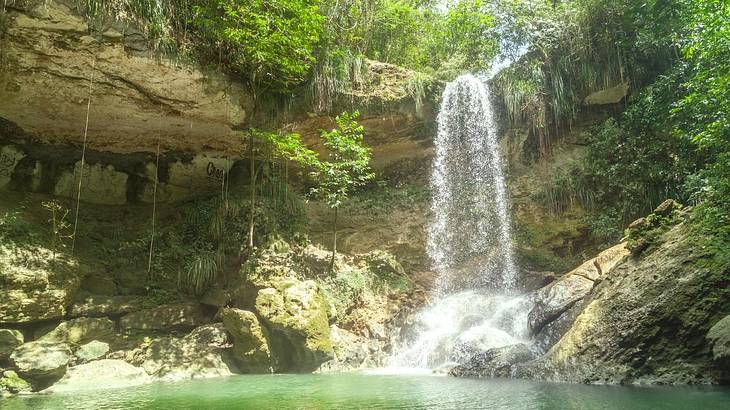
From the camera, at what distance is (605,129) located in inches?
435

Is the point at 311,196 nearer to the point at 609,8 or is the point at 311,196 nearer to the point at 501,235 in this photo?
the point at 501,235

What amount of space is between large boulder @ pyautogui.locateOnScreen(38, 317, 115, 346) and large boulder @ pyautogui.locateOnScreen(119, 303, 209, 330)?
1.01 ft

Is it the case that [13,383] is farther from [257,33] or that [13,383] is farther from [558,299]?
[558,299]

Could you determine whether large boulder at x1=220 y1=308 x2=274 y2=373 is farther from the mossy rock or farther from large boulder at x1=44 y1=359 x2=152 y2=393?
the mossy rock

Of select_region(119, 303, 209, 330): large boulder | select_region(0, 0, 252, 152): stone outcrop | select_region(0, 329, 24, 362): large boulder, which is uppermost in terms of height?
select_region(0, 0, 252, 152): stone outcrop

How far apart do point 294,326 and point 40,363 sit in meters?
3.53

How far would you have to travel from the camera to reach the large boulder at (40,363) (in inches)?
243

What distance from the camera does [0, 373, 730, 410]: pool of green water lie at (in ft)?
12.6

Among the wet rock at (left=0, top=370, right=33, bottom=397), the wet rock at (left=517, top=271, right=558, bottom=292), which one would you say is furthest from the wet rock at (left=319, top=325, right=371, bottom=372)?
the wet rock at (left=0, top=370, right=33, bottom=397)

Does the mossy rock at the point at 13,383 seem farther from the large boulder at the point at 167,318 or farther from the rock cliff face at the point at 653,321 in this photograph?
the rock cliff face at the point at 653,321

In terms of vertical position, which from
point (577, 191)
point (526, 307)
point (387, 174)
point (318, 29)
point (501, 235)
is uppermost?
point (318, 29)

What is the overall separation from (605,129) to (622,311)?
706cm

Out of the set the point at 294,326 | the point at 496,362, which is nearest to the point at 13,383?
the point at 294,326

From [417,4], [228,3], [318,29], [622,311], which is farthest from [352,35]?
[622,311]
